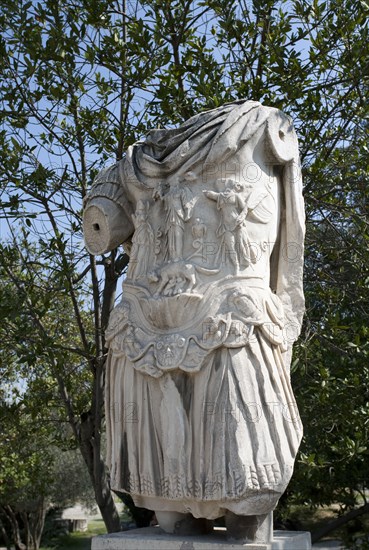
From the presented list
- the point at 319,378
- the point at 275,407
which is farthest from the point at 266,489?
the point at 319,378

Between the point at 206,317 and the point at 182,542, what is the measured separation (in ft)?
3.42

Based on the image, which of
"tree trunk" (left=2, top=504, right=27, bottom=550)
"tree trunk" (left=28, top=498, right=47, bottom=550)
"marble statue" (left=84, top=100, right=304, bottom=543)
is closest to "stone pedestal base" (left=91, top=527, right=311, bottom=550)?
"marble statue" (left=84, top=100, right=304, bottom=543)

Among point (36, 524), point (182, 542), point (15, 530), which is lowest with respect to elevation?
point (182, 542)

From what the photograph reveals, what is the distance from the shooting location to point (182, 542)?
388 centimetres

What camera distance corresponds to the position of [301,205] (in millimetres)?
4473

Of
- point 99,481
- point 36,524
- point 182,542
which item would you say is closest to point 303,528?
point 36,524

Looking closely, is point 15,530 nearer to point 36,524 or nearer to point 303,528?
point 36,524

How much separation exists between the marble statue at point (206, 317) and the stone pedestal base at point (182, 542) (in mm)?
97

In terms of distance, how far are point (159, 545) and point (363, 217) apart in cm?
463

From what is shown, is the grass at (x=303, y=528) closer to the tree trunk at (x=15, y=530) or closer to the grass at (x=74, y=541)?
the grass at (x=74, y=541)

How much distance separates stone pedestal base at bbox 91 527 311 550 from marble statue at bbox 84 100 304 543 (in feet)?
0.32

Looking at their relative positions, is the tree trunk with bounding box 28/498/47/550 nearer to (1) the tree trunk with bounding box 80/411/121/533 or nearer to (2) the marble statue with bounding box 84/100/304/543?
(1) the tree trunk with bounding box 80/411/121/533

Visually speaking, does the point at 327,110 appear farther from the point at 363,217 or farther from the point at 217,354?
the point at 217,354

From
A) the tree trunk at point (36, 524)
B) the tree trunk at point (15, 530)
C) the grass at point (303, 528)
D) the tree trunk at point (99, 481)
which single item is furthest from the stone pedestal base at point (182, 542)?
the tree trunk at point (36, 524)
